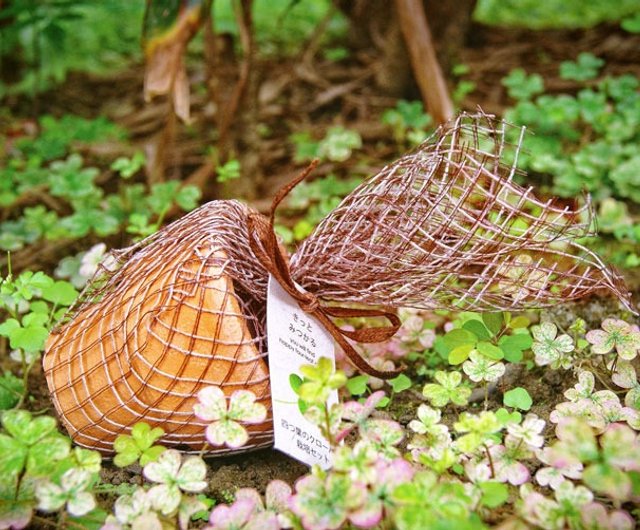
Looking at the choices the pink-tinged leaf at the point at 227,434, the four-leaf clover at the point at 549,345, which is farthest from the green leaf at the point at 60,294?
the four-leaf clover at the point at 549,345

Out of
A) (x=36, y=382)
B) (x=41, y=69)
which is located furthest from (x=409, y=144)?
(x=41, y=69)

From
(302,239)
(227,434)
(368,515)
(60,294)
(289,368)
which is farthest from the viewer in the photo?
(302,239)

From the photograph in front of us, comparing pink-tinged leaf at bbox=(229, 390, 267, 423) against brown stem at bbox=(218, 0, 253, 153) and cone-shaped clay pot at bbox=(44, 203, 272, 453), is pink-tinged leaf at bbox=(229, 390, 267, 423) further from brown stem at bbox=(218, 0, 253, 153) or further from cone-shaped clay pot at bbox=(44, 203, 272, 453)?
brown stem at bbox=(218, 0, 253, 153)

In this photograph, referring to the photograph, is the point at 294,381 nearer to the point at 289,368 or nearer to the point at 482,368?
→ the point at 289,368

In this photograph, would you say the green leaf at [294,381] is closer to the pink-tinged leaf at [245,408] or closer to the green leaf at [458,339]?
the pink-tinged leaf at [245,408]

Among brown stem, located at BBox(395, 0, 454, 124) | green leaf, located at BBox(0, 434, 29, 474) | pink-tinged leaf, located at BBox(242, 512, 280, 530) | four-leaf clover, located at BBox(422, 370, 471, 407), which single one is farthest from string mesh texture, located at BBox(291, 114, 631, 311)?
brown stem, located at BBox(395, 0, 454, 124)

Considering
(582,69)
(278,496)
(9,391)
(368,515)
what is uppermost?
(582,69)

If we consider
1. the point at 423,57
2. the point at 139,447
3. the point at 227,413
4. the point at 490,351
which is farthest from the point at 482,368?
the point at 423,57

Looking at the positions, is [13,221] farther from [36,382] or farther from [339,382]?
[339,382]
